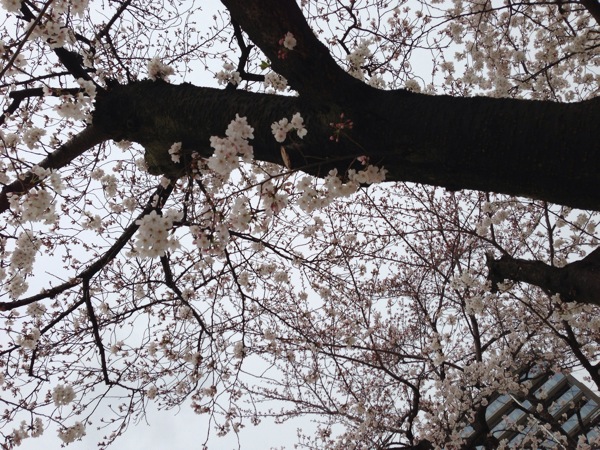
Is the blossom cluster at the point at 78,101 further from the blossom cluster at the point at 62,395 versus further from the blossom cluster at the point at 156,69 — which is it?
the blossom cluster at the point at 62,395

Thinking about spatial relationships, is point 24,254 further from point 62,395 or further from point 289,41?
point 289,41

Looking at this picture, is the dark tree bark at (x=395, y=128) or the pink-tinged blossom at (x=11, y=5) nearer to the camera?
the dark tree bark at (x=395, y=128)

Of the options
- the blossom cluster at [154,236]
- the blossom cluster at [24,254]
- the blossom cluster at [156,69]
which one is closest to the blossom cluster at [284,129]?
the blossom cluster at [154,236]

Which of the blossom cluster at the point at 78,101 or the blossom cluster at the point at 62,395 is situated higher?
the blossom cluster at the point at 78,101

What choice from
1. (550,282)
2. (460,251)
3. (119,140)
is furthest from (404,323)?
(119,140)

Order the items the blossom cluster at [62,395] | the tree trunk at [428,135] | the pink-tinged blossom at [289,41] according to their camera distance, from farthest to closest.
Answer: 1. the blossom cluster at [62,395]
2. the pink-tinged blossom at [289,41]
3. the tree trunk at [428,135]

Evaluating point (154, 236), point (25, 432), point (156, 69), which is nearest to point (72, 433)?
point (25, 432)

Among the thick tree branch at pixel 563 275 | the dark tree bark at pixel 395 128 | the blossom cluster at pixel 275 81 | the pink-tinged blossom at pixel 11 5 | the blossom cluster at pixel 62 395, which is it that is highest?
the pink-tinged blossom at pixel 11 5

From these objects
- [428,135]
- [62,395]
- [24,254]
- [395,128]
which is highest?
[24,254]

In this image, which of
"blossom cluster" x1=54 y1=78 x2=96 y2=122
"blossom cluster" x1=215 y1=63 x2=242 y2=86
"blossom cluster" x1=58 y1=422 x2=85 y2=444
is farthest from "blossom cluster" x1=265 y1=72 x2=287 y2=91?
"blossom cluster" x1=58 y1=422 x2=85 y2=444

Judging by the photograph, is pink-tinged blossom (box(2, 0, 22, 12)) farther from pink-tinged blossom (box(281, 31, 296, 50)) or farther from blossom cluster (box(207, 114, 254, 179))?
pink-tinged blossom (box(281, 31, 296, 50))

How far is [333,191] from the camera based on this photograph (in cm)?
193

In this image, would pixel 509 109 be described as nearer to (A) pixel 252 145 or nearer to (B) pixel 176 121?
(A) pixel 252 145

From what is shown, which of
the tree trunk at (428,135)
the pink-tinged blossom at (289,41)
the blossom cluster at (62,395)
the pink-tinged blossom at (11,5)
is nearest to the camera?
the tree trunk at (428,135)
